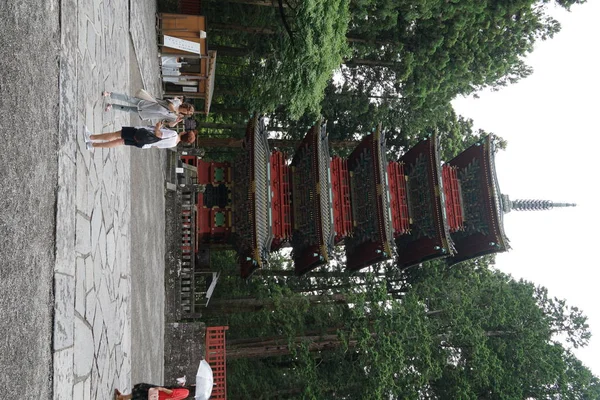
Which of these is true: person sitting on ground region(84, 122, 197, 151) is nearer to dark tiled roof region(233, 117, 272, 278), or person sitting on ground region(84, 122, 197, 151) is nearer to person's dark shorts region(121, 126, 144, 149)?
person's dark shorts region(121, 126, 144, 149)

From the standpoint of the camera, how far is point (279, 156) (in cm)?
1750

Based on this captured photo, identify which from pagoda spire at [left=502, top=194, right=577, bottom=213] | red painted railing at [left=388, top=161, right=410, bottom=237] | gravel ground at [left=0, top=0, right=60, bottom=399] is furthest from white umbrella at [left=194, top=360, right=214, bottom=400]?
pagoda spire at [left=502, top=194, right=577, bottom=213]

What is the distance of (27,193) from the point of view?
4379 mm

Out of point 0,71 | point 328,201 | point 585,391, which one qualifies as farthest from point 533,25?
point 0,71

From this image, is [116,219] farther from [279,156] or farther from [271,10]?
[271,10]

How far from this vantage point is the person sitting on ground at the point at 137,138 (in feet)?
21.3

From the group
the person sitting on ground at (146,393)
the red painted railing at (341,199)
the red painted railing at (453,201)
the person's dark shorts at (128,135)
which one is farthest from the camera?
the red painted railing at (453,201)

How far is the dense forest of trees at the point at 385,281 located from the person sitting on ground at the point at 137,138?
8528 millimetres

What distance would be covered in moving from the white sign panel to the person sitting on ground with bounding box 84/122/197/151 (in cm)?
876

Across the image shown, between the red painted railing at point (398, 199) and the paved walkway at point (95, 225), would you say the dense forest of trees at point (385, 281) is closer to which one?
the red painted railing at point (398, 199)

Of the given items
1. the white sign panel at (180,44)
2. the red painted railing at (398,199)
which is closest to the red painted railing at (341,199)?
the red painted railing at (398,199)

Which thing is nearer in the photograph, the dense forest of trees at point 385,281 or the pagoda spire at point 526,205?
the dense forest of trees at point 385,281

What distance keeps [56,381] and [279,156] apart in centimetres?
1333

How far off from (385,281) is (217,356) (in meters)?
7.64
